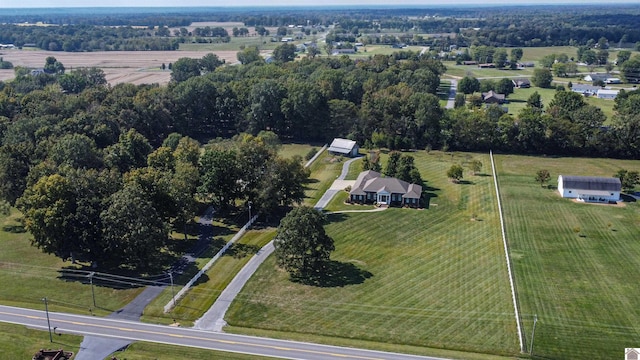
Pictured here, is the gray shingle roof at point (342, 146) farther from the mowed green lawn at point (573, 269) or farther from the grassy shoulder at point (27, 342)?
the grassy shoulder at point (27, 342)

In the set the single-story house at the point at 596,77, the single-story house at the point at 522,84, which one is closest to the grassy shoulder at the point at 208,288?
the single-story house at the point at 522,84

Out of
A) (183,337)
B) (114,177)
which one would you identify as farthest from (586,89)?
(183,337)

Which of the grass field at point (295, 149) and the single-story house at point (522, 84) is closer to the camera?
the grass field at point (295, 149)

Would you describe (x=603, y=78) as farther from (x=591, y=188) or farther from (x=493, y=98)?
(x=591, y=188)

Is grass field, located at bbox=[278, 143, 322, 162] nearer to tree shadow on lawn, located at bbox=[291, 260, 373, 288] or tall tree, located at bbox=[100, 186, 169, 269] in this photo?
tree shadow on lawn, located at bbox=[291, 260, 373, 288]

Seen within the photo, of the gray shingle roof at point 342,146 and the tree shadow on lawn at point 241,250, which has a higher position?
the gray shingle roof at point 342,146

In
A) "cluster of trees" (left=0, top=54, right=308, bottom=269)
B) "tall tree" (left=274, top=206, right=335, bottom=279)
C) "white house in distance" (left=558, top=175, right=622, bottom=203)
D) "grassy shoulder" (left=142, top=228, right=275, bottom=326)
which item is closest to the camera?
"grassy shoulder" (left=142, top=228, right=275, bottom=326)

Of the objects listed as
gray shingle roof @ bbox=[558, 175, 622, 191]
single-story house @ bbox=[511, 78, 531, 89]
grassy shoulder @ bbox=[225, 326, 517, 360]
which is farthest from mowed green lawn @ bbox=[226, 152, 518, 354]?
single-story house @ bbox=[511, 78, 531, 89]
